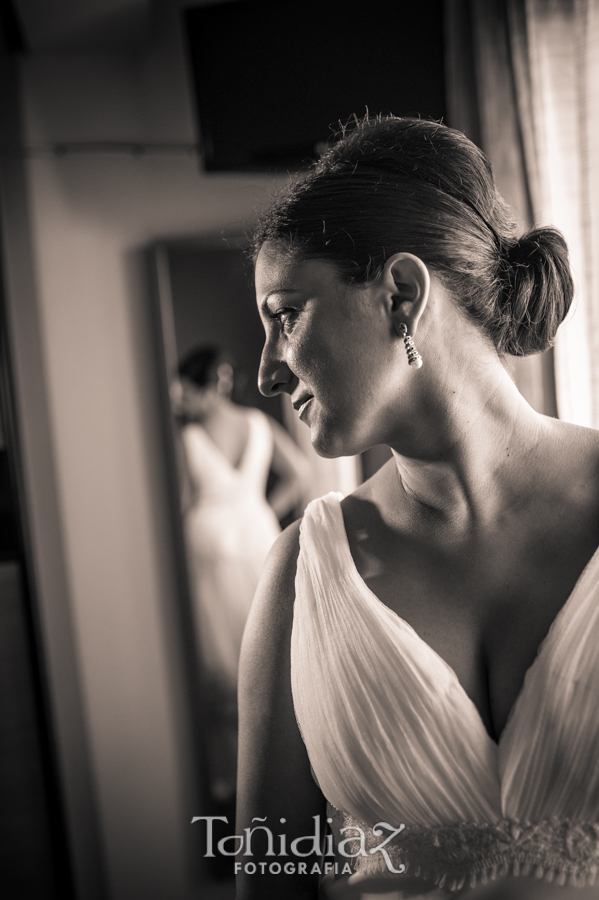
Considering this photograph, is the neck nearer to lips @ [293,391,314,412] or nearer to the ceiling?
lips @ [293,391,314,412]

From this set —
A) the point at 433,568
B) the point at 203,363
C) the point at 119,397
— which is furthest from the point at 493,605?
the point at 119,397

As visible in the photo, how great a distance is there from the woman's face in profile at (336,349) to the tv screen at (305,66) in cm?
109

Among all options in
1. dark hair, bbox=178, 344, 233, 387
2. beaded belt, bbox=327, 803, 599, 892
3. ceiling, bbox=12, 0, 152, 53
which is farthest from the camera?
dark hair, bbox=178, 344, 233, 387

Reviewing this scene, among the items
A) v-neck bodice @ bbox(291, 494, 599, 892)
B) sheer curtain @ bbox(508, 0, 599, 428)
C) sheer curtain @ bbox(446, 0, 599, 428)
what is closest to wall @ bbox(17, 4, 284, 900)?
sheer curtain @ bbox(446, 0, 599, 428)

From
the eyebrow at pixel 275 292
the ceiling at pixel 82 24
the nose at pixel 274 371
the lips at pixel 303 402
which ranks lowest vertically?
the lips at pixel 303 402

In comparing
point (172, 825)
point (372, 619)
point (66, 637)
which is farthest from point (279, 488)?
point (372, 619)

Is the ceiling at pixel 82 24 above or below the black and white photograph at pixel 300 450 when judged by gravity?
above

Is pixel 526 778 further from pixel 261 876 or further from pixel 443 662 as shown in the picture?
pixel 261 876

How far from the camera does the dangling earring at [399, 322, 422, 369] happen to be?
93 centimetres

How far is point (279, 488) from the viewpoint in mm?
2557

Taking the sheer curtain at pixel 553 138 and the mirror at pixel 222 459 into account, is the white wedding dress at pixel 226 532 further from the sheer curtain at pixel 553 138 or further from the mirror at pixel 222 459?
the sheer curtain at pixel 553 138

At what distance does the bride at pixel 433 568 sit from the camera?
91 centimetres

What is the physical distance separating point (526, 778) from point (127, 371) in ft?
6.71

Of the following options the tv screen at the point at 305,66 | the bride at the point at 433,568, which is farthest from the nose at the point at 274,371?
the tv screen at the point at 305,66
